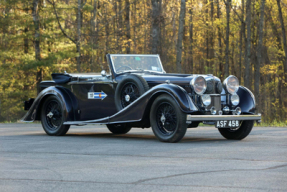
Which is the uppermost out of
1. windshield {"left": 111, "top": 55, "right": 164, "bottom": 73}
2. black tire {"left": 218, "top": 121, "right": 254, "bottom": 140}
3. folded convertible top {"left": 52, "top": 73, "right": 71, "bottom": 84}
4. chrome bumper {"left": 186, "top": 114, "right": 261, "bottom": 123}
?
windshield {"left": 111, "top": 55, "right": 164, "bottom": 73}

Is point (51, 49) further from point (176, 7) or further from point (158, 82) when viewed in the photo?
point (158, 82)

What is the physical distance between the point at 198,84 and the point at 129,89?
1.66 metres

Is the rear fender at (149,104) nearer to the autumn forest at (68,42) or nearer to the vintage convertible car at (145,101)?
the vintage convertible car at (145,101)

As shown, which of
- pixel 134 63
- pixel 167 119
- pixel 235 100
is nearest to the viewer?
pixel 167 119

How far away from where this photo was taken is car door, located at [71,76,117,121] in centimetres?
1041

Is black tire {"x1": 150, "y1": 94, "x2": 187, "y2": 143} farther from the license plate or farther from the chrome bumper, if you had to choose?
the license plate

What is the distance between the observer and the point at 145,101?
30.0 ft

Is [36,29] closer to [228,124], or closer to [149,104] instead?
[149,104]

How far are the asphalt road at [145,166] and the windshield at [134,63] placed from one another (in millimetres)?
2372

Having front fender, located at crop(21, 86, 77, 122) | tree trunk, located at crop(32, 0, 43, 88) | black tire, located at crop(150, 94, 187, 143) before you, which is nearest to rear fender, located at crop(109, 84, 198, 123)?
black tire, located at crop(150, 94, 187, 143)

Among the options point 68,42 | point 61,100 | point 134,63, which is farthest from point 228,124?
point 68,42

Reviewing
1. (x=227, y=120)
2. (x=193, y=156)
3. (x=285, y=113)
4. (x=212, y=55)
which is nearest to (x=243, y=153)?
(x=193, y=156)

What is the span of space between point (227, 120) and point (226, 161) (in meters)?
2.65

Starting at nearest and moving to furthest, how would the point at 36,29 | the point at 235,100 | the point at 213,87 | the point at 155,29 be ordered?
the point at 213,87 < the point at 235,100 < the point at 155,29 < the point at 36,29
